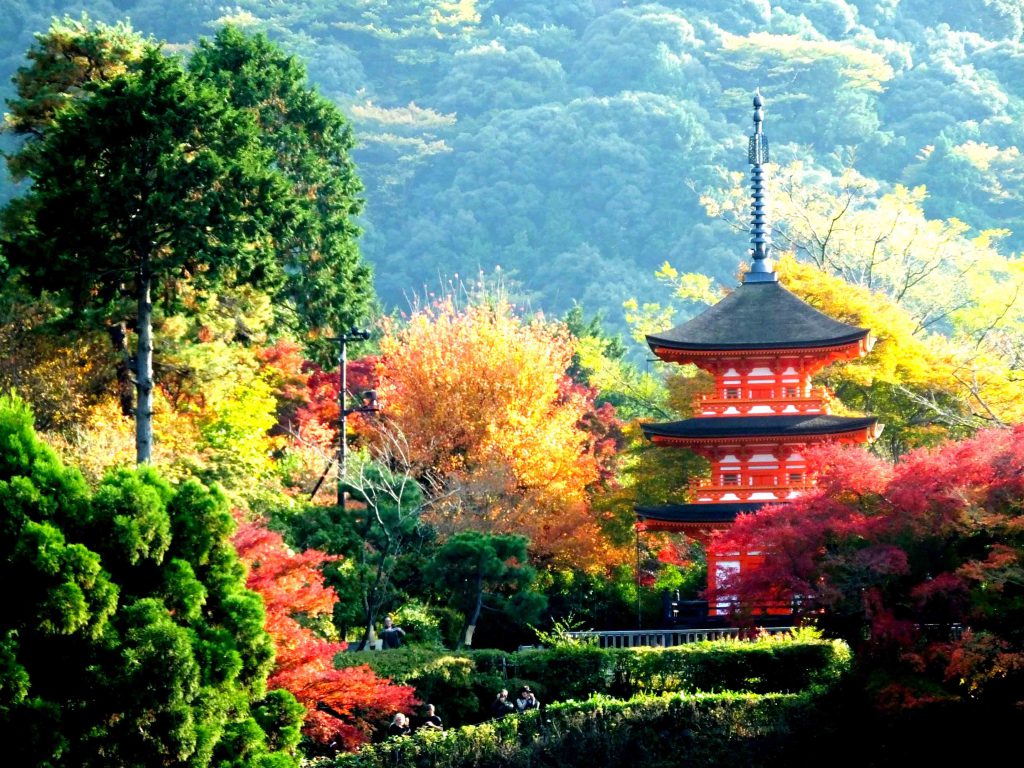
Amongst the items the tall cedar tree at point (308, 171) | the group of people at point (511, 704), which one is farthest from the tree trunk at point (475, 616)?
the tall cedar tree at point (308, 171)

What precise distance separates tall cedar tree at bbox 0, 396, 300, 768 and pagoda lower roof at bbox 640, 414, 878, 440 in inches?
552

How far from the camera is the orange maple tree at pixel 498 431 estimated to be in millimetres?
38375

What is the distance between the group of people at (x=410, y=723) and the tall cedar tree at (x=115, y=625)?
3.97 meters

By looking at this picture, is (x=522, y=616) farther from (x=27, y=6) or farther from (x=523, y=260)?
(x=27, y=6)

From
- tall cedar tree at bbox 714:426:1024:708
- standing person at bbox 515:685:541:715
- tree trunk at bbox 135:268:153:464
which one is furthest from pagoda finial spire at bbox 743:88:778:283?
tree trunk at bbox 135:268:153:464

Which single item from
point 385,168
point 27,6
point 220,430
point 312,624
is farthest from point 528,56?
point 312,624

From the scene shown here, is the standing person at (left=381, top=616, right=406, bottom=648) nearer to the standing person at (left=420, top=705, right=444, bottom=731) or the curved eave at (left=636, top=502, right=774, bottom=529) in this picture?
the standing person at (left=420, top=705, right=444, bottom=731)

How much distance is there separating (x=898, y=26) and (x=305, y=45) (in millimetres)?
35795

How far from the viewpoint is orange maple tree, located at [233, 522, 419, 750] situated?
2455 centimetres

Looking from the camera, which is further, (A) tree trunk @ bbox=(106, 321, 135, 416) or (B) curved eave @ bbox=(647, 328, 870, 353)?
(A) tree trunk @ bbox=(106, 321, 135, 416)

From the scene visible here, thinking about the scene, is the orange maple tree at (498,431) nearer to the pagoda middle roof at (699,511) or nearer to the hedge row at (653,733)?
the pagoda middle roof at (699,511)

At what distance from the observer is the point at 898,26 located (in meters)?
109

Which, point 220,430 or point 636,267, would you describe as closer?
point 220,430

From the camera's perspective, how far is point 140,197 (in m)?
31.5
